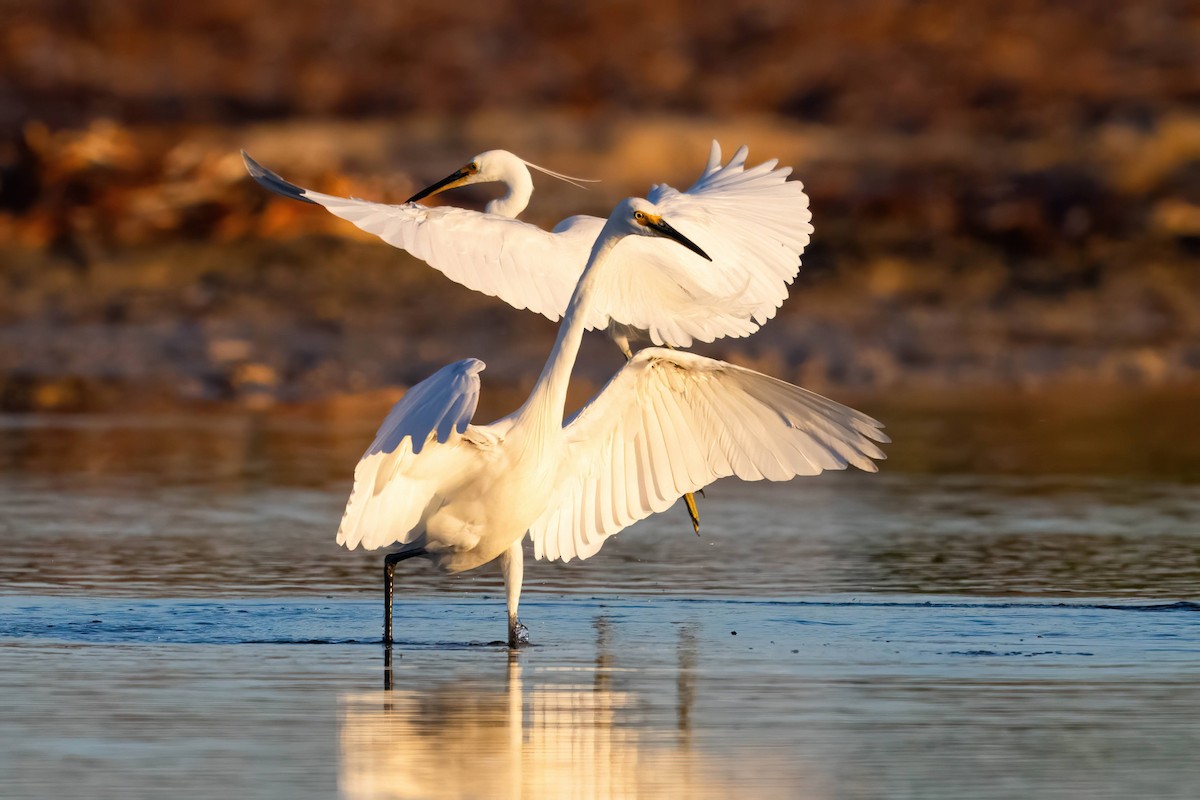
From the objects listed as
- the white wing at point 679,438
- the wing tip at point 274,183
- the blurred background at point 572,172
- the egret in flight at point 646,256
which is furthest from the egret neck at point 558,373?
the blurred background at point 572,172

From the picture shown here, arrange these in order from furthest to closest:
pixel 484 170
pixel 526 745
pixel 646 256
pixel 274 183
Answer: pixel 484 170
pixel 646 256
pixel 274 183
pixel 526 745

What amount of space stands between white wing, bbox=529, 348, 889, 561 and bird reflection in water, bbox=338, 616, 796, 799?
125 cm

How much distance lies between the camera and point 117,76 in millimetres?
25000

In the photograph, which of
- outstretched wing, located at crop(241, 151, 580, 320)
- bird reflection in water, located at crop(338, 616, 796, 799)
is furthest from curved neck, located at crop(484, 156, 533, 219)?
bird reflection in water, located at crop(338, 616, 796, 799)

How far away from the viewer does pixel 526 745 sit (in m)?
6.25

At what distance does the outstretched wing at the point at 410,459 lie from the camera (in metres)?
7.15

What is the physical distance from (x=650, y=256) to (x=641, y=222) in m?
1.42

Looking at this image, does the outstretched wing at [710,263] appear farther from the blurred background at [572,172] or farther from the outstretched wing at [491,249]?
the blurred background at [572,172]

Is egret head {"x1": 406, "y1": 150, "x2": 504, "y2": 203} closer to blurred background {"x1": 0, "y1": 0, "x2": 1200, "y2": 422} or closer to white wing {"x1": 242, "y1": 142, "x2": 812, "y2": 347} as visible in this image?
white wing {"x1": 242, "y1": 142, "x2": 812, "y2": 347}

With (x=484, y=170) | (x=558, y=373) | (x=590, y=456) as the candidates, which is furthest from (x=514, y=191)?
(x=558, y=373)

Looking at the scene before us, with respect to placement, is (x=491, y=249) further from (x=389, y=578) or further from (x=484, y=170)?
(x=389, y=578)

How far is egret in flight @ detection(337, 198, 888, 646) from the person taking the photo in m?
7.96

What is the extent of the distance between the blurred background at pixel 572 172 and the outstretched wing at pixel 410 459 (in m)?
8.54

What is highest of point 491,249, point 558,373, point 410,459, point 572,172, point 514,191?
point 572,172
